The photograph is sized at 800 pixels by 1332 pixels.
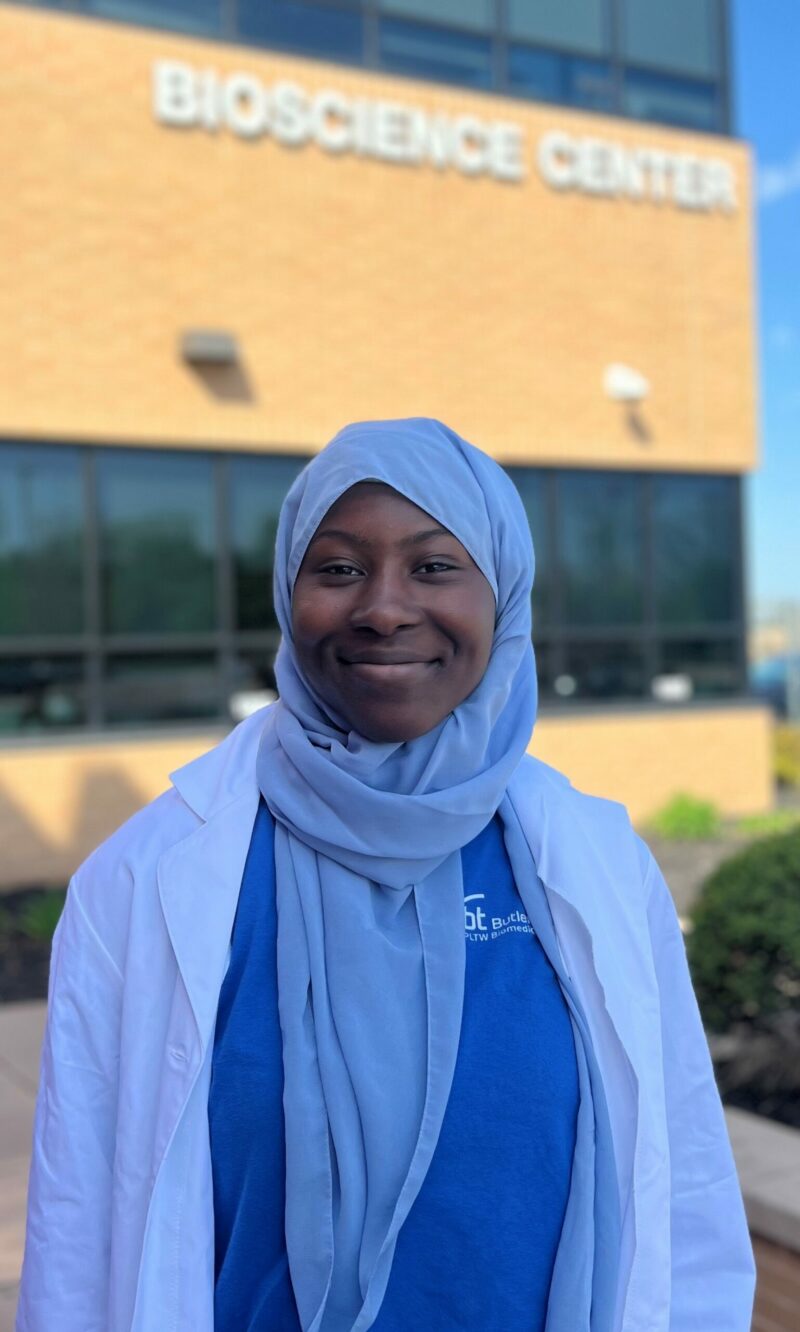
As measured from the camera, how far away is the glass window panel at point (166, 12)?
9625 mm

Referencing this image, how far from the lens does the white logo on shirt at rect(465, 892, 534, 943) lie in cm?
161

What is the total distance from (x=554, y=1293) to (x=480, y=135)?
432 inches

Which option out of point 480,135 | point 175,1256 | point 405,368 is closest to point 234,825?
point 175,1256

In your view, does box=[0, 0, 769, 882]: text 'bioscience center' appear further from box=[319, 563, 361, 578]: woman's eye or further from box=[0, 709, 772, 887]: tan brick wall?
box=[319, 563, 361, 578]: woman's eye

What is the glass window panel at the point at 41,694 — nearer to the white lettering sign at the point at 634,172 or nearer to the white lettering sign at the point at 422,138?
the white lettering sign at the point at 422,138

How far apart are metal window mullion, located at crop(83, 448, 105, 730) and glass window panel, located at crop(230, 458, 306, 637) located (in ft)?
3.56

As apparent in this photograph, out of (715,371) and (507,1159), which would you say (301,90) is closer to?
(715,371)

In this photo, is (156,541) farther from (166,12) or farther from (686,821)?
(686,821)

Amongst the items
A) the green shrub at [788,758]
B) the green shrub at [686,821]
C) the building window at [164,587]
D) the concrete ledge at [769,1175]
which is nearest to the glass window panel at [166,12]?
the building window at [164,587]

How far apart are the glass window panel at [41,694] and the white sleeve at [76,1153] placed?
813cm

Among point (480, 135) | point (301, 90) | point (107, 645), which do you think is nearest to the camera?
point (107, 645)

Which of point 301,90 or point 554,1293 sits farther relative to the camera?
point 301,90

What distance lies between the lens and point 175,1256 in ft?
4.80

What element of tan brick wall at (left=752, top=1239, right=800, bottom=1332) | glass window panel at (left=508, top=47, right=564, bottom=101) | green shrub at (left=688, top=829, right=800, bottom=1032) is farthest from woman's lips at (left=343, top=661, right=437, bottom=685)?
glass window panel at (left=508, top=47, right=564, bottom=101)
